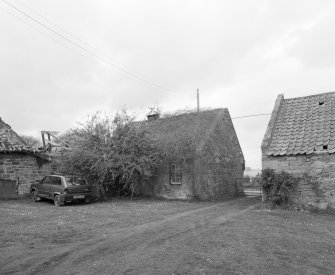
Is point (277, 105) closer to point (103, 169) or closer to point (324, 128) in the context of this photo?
point (324, 128)

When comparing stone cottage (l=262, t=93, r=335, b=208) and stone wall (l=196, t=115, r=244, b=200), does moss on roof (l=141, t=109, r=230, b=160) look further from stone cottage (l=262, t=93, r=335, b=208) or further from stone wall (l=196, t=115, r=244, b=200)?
stone cottage (l=262, t=93, r=335, b=208)

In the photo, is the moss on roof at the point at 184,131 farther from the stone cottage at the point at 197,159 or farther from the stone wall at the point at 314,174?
the stone wall at the point at 314,174

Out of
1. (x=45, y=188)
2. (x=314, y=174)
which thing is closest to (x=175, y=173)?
(x=45, y=188)

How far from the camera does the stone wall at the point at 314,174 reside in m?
11.6

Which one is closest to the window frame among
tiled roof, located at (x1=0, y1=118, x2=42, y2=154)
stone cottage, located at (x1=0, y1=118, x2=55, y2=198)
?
stone cottage, located at (x1=0, y1=118, x2=55, y2=198)

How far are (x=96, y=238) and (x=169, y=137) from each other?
1077 cm

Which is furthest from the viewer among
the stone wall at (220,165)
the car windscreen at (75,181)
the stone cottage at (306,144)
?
the stone wall at (220,165)

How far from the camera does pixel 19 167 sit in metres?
17.9

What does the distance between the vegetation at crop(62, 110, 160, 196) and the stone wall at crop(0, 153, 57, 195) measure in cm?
216

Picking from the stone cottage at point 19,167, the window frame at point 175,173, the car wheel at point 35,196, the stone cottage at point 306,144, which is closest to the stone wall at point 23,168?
the stone cottage at point 19,167

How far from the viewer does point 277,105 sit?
51.1 feet

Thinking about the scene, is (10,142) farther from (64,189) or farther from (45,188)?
(64,189)

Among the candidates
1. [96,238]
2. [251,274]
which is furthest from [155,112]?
[251,274]

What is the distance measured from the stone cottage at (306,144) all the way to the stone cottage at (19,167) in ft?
45.7
